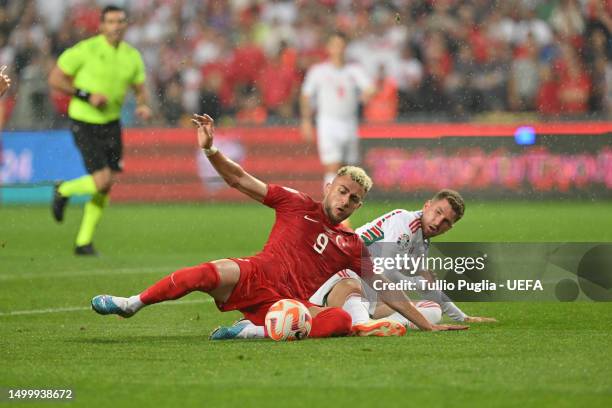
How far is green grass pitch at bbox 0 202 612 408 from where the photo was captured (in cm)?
606

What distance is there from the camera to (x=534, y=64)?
20.8 metres

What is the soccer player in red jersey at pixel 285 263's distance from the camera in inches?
310

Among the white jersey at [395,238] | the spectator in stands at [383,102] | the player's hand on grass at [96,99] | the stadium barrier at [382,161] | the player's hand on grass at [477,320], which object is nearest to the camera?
the white jersey at [395,238]

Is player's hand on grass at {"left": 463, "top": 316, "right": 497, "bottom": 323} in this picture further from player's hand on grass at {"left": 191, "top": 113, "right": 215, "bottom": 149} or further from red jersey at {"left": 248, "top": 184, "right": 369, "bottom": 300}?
player's hand on grass at {"left": 191, "top": 113, "right": 215, "bottom": 149}

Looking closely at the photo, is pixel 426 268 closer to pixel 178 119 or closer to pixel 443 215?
pixel 443 215


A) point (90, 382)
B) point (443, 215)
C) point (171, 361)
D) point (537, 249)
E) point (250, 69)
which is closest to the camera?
point (90, 382)

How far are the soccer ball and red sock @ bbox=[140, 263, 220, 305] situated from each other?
0.39 m

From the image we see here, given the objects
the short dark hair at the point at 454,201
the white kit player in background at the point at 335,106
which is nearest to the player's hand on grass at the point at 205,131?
the short dark hair at the point at 454,201

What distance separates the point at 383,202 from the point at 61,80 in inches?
217

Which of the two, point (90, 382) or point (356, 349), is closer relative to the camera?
point (90, 382)

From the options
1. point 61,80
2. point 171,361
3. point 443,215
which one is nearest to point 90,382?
point 171,361

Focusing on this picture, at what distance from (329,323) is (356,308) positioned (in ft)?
1.39

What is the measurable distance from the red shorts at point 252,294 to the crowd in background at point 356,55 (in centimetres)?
1177

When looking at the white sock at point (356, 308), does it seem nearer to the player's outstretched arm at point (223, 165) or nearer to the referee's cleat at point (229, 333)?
the referee's cleat at point (229, 333)
